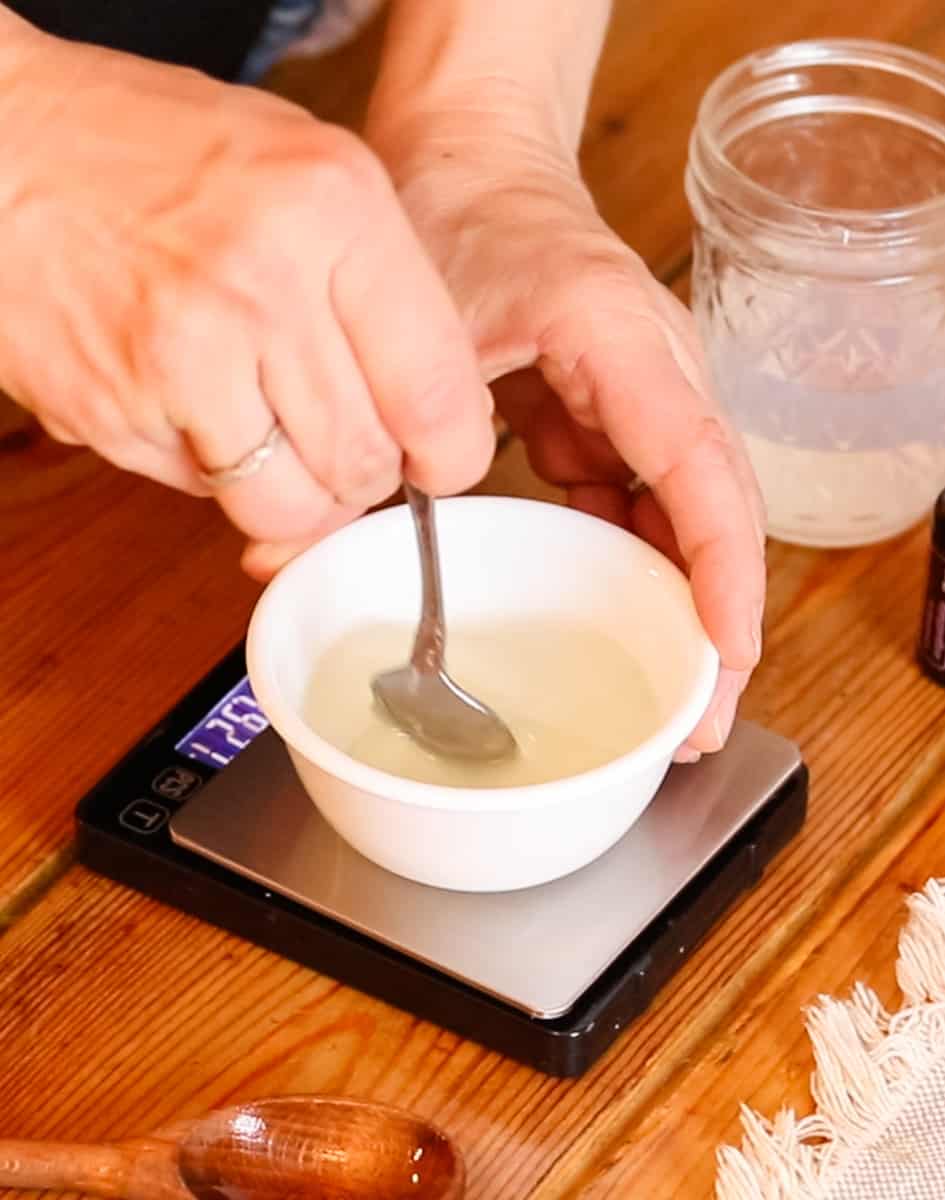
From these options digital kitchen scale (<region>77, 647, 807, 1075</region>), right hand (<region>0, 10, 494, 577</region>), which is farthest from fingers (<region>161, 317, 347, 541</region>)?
digital kitchen scale (<region>77, 647, 807, 1075</region>)

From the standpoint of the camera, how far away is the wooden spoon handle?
0.63 metres

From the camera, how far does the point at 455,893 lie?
71 centimetres

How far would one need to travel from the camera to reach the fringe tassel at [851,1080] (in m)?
0.64

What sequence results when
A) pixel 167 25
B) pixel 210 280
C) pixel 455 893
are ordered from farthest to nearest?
pixel 167 25 < pixel 455 893 < pixel 210 280

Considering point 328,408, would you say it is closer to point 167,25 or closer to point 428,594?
point 428,594

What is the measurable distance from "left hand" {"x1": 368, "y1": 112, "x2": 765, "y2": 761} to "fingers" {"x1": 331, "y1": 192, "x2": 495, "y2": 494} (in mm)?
115

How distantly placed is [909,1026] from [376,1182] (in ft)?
0.67

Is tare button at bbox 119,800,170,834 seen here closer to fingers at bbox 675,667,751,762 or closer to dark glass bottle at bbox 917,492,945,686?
fingers at bbox 675,667,751,762

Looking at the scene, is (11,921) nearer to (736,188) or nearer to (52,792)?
(52,792)

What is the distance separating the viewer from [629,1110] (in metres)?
0.67

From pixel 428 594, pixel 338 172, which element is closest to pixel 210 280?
pixel 338 172

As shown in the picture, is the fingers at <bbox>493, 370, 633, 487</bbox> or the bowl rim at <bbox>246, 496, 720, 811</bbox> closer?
the bowl rim at <bbox>246, 496, 720, 811</bbox>

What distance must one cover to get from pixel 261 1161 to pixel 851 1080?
21 cm

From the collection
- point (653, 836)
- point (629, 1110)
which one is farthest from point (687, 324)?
point (629, 1110)
